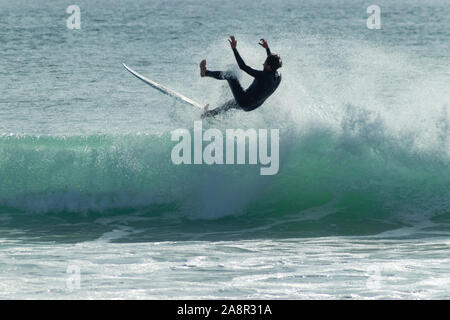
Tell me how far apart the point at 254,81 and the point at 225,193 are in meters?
2.49

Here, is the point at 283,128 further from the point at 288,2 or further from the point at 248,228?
the point at 288,2

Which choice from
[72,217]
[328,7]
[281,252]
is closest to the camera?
[281,252]

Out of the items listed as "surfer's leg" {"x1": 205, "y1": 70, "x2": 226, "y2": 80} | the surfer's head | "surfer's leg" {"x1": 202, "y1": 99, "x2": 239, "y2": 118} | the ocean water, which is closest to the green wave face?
the ocean water

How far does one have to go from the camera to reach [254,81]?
501 inches

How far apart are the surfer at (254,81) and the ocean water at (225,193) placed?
1.18 m

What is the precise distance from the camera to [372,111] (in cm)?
1530

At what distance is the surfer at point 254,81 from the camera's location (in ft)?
40.3

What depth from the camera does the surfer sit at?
1229 cm

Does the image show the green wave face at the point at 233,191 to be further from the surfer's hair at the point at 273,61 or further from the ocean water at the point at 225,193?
the surfer's hair at the point at 273,61

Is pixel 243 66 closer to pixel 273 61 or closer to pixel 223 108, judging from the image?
pixel 273 61

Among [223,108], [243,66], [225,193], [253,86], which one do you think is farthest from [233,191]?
[243,66]

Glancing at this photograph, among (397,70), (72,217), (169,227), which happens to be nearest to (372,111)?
(169,227)

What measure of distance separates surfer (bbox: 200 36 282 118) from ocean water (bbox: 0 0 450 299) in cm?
118

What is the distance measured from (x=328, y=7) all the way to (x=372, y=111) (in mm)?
34173
